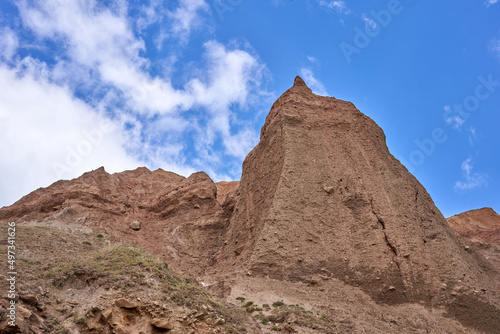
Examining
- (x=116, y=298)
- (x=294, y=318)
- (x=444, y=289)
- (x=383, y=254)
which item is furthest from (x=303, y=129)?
(x=116, y=298)

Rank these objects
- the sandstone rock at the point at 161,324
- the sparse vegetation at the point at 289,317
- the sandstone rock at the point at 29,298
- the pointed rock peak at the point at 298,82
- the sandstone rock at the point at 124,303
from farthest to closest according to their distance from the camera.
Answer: the pointed rock peak at the point at 298,82 → the sparse vegetation at the point at 289,317 → the sandstone rock at the point at 124,303 → the sandstone rock at the point at 161,324 → the sandstone rock at the point at 29,298

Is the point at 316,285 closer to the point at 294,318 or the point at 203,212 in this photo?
the point at 294,318

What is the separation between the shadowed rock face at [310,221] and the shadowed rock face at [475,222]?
73.2ft

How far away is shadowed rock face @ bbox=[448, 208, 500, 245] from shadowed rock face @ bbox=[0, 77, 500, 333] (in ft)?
73.2

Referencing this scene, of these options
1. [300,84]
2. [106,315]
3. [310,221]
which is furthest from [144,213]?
[106,315]

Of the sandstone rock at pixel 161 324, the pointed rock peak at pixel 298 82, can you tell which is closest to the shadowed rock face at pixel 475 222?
the pointed rock peak at pixel 298 82

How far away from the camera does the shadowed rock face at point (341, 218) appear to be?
59.0ft

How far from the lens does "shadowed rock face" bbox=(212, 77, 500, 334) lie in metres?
18.0

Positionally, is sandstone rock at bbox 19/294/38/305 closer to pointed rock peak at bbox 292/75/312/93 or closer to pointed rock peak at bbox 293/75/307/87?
pointed rock peak at bbox 292/75/312/93

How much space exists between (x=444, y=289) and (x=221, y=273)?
418 inches

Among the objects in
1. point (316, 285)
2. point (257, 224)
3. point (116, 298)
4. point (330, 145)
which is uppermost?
point (330, 145)

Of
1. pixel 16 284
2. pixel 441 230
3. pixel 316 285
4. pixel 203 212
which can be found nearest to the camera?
pixel 16 284

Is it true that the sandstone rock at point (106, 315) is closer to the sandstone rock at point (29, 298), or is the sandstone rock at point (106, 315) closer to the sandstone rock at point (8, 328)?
the sandstone rock at point (29, 298)

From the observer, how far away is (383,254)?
1866cm
